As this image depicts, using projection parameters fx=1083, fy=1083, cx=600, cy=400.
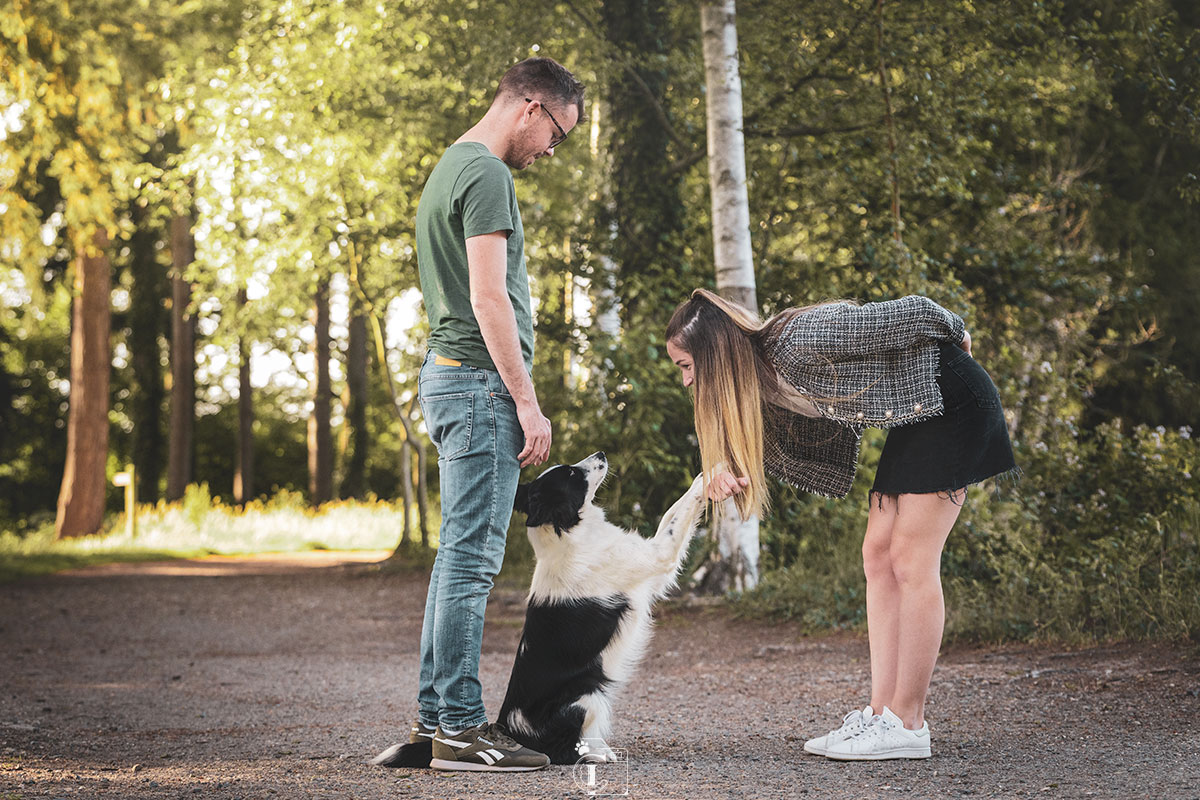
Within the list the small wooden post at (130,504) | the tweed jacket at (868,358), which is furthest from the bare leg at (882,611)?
the small wooden post at (130,504)

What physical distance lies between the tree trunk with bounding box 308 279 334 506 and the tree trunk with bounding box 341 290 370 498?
0.47 meters

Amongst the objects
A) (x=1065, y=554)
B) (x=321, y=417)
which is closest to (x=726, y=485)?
(x=1065, y=554)

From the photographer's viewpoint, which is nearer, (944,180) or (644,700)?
(644,700)

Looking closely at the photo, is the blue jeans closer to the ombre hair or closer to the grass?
the ombre hair

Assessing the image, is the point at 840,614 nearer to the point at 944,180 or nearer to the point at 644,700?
the point at 644,700

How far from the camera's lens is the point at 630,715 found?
4.81 m

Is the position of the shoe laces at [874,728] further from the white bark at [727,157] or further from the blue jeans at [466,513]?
the white bark at [727,157]

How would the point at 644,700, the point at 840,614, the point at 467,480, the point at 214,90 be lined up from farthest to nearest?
1. the point at 214,90
2. the point at 840,614
3. the point at 644,700
4. the point at 467,480

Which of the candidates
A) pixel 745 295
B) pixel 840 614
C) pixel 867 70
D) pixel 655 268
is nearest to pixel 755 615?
pixel 840 614

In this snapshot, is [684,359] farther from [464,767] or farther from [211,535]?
[211,535]

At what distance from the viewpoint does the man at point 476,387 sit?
3.39m

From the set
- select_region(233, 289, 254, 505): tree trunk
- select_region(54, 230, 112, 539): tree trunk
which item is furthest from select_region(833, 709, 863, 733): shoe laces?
select_region(233, 289, 254, 505): tree trunk

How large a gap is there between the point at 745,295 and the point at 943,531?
A: 445cm

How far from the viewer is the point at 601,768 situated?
141 inches
